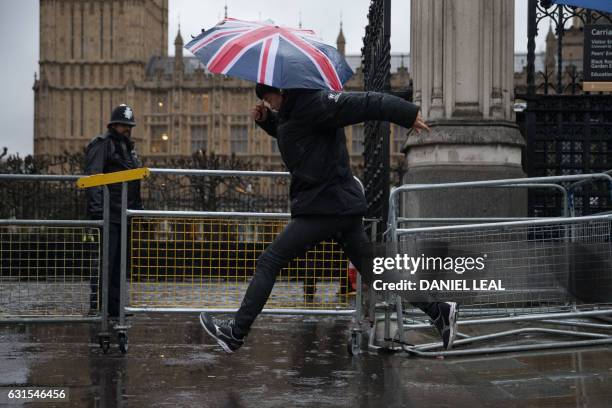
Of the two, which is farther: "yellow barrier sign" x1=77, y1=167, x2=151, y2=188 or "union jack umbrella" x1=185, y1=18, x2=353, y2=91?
"yellow barrier sign" x1=77, y1=167, x2=151, y2=188

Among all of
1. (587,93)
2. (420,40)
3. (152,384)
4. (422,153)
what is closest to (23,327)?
(152,384)

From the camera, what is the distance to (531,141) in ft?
29.7

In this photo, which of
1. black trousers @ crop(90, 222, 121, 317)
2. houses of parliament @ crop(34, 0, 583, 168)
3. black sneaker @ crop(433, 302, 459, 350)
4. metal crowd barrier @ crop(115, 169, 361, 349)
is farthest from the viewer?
houses of parliament @ crop(34, 0, 583, 168)

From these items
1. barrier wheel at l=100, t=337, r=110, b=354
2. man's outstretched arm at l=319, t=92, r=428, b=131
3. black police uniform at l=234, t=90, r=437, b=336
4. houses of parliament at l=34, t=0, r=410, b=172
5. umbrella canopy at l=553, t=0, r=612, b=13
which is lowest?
barrier wheel at l=100, t=337, r=110, b=354

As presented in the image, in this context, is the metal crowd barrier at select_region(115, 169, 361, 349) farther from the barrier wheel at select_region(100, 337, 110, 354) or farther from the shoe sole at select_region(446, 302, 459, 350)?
the shoe sole at select_region(446, 302, 459, 350)

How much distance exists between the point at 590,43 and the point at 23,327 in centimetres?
582

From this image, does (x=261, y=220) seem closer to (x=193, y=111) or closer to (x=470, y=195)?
(x=470, y=195)

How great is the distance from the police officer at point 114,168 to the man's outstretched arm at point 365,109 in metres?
2.77

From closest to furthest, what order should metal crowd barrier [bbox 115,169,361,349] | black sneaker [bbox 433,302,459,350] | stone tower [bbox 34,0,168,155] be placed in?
1. black sneaker [bbox 433,302,459,350]
2. metal crowd barrier [bbox 115,169,361,349]
3. stone tower [bbox 34,0,168,155]

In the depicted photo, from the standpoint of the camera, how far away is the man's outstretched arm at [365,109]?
4590mm

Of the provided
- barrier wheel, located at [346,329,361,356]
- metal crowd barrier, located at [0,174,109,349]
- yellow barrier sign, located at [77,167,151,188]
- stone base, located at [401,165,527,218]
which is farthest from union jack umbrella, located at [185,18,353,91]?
stone base, located at [401,165,527,218]

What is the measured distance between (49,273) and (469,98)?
4.11 meters

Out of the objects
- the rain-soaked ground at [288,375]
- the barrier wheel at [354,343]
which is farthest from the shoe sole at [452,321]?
the barrier wheel at [354,343]

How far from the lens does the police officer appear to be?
707 cm
